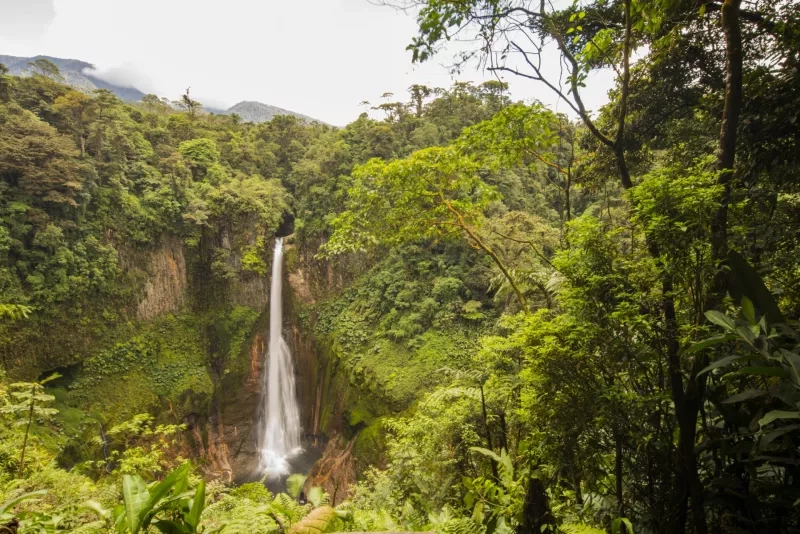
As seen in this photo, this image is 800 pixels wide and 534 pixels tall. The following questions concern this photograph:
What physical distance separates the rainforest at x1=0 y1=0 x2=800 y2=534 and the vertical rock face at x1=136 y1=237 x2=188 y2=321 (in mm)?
96

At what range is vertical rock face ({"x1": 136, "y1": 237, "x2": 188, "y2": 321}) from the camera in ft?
50.0

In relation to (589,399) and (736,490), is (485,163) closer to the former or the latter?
(589,399)

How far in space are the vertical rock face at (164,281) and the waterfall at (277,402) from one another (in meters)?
3.73

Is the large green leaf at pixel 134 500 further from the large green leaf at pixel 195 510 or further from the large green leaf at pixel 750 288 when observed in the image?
the large green leaf at pixel 750 288

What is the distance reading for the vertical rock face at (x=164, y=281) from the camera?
1524 centimetres

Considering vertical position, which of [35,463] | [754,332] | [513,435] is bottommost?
[35,463]

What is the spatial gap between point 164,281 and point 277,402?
6.78 meters

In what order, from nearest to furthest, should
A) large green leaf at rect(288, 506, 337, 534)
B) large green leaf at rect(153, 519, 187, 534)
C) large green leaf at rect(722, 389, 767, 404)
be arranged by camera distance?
1. large green leaf at rect(722, 389, 767, 404)
2. large green leaf at rect(153, 519, 187, 534)
3. large green leaf at rect(288, 506, 337, 534)

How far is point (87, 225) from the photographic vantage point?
13.2m

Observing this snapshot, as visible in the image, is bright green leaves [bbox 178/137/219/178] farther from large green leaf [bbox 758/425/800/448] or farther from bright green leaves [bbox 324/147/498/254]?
large green leaf [bbox 758/425/800/448]

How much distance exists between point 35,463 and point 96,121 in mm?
12476

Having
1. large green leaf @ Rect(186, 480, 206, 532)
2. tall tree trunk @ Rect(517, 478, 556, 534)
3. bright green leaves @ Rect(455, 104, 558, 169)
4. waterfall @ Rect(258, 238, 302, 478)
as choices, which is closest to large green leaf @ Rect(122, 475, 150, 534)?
large green leaf @ Rect(186, 480, 206, 532)

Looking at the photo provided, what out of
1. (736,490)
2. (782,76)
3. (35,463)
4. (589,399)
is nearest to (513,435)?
(589,399)

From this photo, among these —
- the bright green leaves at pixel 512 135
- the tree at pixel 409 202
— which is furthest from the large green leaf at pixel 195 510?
the bright green leaves at pixel 512 135
